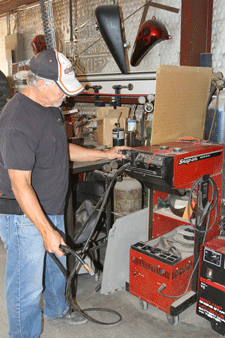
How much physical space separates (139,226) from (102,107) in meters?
1.32

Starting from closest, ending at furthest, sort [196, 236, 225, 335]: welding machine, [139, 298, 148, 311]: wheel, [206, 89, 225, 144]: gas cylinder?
[196, 236, 225, 335]: welding machine < [139, 298, 148, 311]: wheel < [206, 89, 225, 144]: gas cylinder

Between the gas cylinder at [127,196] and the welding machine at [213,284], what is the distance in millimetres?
874

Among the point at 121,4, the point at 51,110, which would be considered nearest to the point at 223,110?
the point at 51,110

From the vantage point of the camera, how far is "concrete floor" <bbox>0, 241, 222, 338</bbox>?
71.7 inches

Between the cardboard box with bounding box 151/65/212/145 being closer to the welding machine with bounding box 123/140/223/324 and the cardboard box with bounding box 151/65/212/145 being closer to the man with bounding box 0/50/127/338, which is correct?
the welding machine with bounding box 123/140/223/324

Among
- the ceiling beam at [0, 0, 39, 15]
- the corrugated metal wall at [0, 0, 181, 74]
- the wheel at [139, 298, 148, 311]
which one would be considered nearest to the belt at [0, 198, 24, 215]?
the wheel at [139, 298, 148, 311]

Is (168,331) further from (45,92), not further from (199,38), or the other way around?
(199,38)

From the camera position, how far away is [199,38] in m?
2.65

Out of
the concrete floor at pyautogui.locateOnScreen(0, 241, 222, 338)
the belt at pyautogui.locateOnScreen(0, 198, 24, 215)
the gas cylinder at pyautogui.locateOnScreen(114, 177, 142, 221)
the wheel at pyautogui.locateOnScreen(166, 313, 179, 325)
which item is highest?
the belt at pyautogui.locateOnScreen(0, 198, 24, 215)

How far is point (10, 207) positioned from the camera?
147cm

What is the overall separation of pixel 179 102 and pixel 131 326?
1.48 meters

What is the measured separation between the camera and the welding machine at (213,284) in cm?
175

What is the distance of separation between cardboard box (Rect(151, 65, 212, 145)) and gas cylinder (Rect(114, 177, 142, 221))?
0.69m

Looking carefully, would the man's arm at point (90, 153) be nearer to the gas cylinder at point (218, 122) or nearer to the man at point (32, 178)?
the man at point (32, 178)
